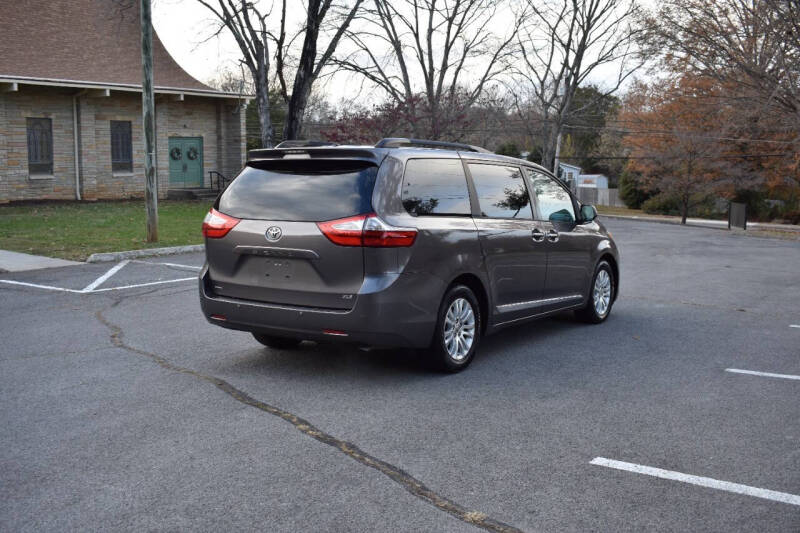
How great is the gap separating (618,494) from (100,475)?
2.70 meters

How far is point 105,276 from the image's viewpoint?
39.8 ft

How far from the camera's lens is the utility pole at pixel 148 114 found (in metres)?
15.5

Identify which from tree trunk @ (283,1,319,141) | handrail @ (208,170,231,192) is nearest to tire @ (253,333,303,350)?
tree trunk @ (283,1,319,141)

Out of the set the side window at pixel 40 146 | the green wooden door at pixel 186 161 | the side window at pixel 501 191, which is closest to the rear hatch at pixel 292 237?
the side window at pixel 501 191

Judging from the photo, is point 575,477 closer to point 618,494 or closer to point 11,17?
point 618,494

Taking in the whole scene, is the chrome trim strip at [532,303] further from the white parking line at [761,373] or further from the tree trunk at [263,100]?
the tree trunk at [263,100]

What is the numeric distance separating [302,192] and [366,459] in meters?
2.44

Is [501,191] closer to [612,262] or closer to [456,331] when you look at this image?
[456,331]

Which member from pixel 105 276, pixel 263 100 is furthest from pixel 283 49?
pixel 105 276

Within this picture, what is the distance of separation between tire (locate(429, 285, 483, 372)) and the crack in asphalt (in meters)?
1.49

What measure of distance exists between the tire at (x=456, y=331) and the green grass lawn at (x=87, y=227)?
9.49m

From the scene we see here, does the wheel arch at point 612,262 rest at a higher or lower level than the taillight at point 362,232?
lower

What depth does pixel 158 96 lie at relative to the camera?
1261 inches

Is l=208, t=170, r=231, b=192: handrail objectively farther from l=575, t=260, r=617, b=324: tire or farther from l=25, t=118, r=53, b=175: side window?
l=575, t=260, r=617, b=324: tire
